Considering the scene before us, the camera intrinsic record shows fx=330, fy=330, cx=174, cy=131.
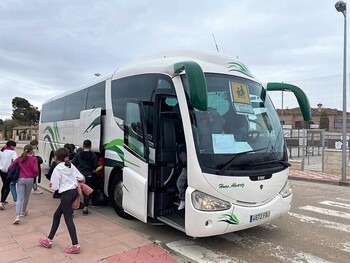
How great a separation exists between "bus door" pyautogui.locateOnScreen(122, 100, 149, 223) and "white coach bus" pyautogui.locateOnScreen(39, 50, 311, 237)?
2 centimetres

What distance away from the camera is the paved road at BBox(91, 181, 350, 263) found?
16.1ft

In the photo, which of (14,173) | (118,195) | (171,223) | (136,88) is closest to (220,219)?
(171,223)

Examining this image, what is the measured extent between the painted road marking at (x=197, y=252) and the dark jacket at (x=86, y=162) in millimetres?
2854

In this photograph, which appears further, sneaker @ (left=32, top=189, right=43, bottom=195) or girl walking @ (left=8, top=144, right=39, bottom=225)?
sneaker @ (left=32, top=189, right=43, bottom=195)

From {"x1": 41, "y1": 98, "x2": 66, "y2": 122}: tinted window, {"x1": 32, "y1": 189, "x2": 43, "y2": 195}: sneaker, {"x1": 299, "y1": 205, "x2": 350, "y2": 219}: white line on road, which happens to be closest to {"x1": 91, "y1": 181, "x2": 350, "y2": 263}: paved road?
{"x1": 299, "y1": 205, "x2": 350, "y2": 219}: white line on road

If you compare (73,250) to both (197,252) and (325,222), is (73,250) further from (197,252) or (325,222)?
(325,222)

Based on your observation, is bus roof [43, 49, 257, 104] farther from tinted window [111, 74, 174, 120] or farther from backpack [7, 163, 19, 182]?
backpack [7, 163, 19, 182]

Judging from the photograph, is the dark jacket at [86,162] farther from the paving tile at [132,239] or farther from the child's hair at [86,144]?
the paving tile at [132,239]

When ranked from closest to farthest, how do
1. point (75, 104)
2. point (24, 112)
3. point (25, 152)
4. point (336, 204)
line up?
point (25, 152) → point (336, 204) → point (75, 104) → point (24, 112)

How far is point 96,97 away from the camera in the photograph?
27.6ft

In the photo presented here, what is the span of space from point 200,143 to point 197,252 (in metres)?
1.67

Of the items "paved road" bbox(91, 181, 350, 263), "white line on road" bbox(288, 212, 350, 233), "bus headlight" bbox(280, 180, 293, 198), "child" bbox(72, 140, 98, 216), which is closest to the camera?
"paved road" bbox(91, 181, 350, 263)

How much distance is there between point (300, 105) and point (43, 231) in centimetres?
517

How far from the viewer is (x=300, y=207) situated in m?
8.45
